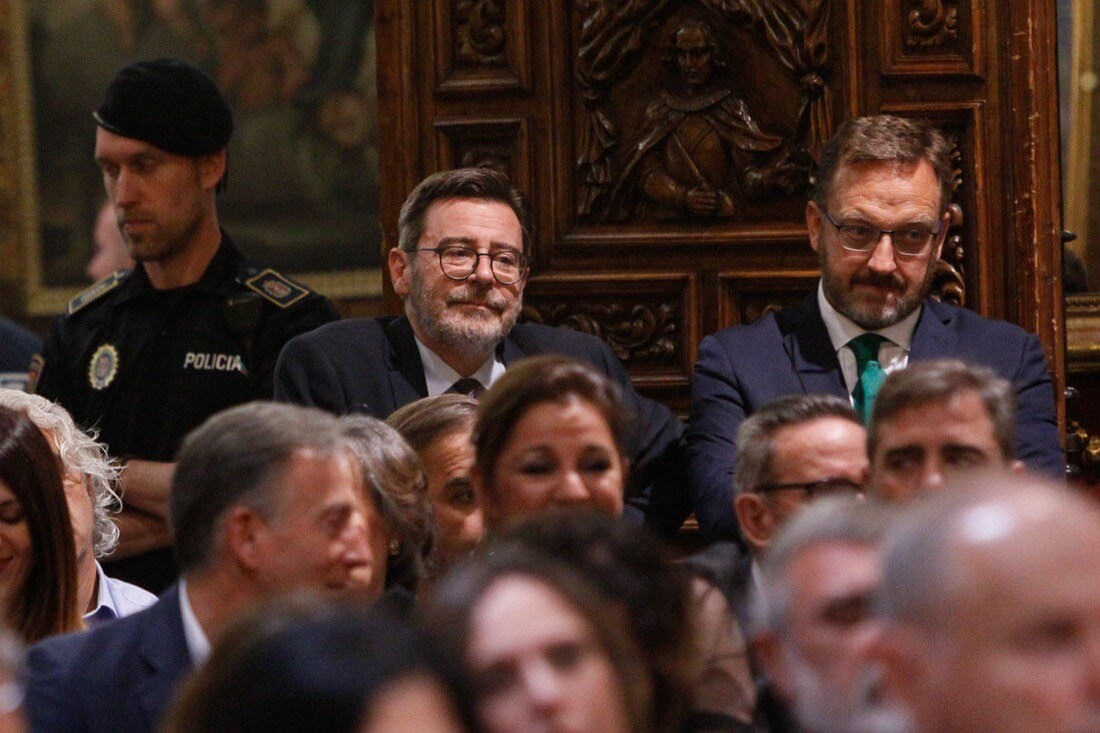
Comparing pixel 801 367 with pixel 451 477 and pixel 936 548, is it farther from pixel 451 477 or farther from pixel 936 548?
pixel 936 548

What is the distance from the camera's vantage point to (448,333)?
4.34 m

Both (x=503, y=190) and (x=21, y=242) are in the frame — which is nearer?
(x=503, y=190)

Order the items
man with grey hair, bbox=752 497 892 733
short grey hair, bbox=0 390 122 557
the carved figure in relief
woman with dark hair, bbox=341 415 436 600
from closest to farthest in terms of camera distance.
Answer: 1. man with grey hair, bbox=752 497 892 733
2. woman with dark hair, bbox=341 415 436 600
3. short grey hair, bbox=0 390 122 557
4. the carved figure in relief

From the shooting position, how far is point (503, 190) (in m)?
4.45

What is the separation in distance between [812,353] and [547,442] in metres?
1.23

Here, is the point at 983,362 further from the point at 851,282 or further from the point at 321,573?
the point at 321,573

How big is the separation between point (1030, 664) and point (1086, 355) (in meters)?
3.80

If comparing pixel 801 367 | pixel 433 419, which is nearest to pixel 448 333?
pixel 433 419

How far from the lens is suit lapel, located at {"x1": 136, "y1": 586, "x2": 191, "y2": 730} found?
109 inches

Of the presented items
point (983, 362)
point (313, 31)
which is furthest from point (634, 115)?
point (313, 31)

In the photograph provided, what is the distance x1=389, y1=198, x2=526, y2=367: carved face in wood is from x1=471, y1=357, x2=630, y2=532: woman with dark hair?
106 centimetres

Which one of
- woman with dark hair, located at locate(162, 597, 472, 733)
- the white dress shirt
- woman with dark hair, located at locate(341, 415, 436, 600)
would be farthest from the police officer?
woman with dark hair, located at locate(162, 597, 472, 733)

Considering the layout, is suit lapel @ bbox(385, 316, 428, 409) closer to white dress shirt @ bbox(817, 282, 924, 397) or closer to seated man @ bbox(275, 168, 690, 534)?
seated man @ bbox(275, 168, 690, 534)

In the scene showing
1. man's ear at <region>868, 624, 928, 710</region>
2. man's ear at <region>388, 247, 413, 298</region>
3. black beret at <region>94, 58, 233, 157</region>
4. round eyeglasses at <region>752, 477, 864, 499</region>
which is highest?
black beret at <region>94, 58, 233, 157</region>
